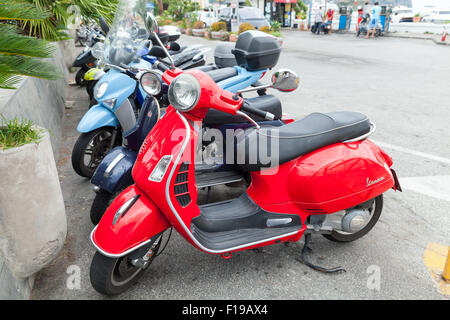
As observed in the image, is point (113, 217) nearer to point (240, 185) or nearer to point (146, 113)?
point (146, 113)

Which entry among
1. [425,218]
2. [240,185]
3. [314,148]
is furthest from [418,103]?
[314,148]

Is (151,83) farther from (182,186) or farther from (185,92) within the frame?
(182,186)

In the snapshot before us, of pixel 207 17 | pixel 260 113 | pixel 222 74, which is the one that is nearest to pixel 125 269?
pixel 260 113

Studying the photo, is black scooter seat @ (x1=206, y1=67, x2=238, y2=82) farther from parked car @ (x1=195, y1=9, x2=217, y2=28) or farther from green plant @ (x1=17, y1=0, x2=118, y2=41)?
parked car @ (x1=195, y1=9, x2=217, y2=28)

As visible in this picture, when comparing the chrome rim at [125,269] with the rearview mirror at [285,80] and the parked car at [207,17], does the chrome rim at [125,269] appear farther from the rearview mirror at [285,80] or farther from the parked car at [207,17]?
the parked car at [207,17]

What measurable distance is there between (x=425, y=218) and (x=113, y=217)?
2.60m

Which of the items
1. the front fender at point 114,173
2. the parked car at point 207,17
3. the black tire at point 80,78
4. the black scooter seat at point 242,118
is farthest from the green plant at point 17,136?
the parked car at point 207,17

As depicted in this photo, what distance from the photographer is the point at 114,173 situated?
256 cm

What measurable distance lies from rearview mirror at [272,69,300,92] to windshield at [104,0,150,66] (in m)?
2.05

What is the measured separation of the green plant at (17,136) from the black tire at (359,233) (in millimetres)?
2130

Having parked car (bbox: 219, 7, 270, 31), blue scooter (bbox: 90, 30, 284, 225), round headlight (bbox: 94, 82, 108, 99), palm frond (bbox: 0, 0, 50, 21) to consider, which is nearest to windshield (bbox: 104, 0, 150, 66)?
round headlight (bbox: 94, 82, 108, 99)

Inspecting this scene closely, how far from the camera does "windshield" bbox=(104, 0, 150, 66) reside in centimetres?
345

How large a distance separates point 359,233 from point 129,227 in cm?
175

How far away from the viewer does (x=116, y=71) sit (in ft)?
11.8
